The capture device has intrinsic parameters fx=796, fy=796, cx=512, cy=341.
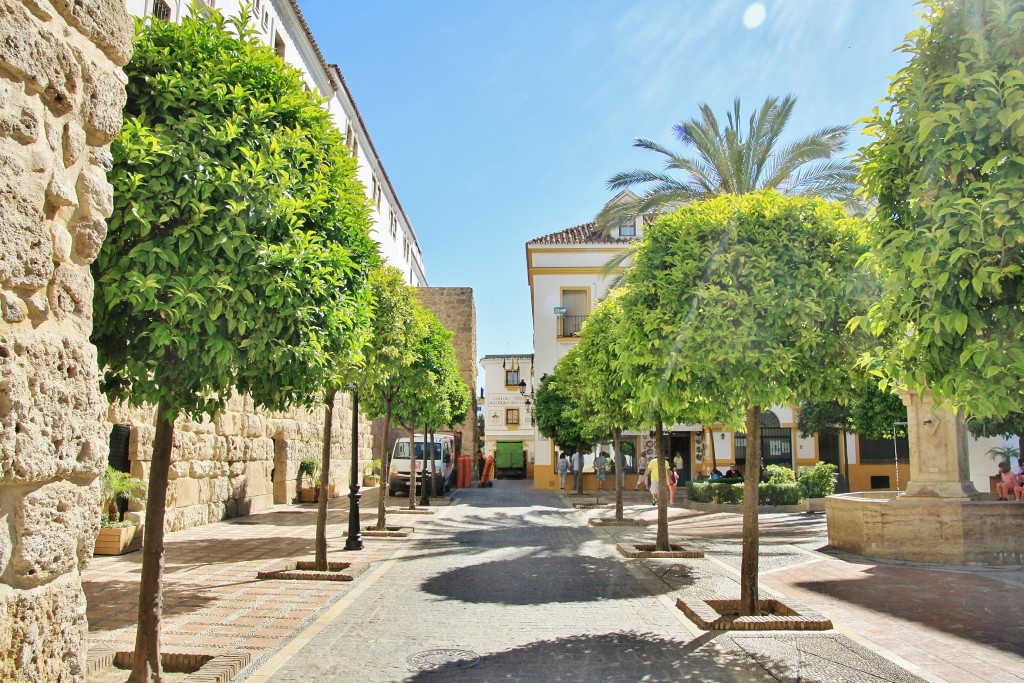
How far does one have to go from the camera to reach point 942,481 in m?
12.6

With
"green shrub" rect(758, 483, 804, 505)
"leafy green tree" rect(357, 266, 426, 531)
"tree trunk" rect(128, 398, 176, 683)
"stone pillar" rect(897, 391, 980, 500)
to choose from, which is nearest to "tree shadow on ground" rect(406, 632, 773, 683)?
"tree trunk" rect(128, 398, 176, 683)

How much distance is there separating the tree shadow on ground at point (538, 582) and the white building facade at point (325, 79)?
4.12 metres

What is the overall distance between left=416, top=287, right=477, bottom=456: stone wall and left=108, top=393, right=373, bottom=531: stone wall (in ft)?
63.9

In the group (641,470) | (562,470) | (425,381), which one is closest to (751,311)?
(425,381)

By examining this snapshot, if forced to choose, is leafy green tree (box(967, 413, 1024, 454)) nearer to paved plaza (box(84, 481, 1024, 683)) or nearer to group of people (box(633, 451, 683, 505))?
group of people (box(633, 451, 683, 505))

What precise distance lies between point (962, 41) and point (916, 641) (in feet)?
15.8

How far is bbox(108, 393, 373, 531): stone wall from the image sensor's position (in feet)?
43.8

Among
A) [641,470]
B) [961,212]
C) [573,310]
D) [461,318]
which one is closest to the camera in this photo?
[961,212]

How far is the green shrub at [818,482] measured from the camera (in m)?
23.4

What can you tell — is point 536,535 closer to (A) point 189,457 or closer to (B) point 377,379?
(B) point 377,379

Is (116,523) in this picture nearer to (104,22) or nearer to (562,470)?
(104,22)

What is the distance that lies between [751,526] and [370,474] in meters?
26.9

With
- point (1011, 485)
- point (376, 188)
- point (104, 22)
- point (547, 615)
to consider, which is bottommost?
point (547, 615)

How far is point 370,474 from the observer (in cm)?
3319
